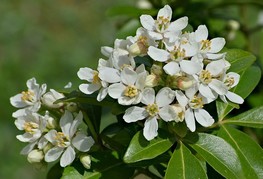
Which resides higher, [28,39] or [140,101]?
[140,101]

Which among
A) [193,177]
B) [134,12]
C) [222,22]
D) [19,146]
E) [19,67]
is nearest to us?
[193,177]


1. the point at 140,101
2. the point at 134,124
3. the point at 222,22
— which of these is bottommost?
the point at 222,22

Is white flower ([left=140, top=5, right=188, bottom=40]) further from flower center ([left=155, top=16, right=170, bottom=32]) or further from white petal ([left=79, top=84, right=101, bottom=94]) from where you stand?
white petal ([left=79, top=84, right=101, bottom=94])

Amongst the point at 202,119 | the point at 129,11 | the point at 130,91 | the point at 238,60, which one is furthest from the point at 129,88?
the point at 129,11

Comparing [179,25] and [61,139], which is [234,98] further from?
[61,139]

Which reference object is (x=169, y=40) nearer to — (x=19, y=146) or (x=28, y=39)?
(x=19, y=146)

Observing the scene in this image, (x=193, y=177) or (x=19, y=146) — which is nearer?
(x=193, y=177)

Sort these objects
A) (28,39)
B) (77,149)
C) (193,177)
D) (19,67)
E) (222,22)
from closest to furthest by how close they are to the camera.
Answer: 1. (193,177)
2. (77,149)
3. (222,22)
4. (19,67)
5. (28,39)

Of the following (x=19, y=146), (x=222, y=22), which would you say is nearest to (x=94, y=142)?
(x=222, y=22)
